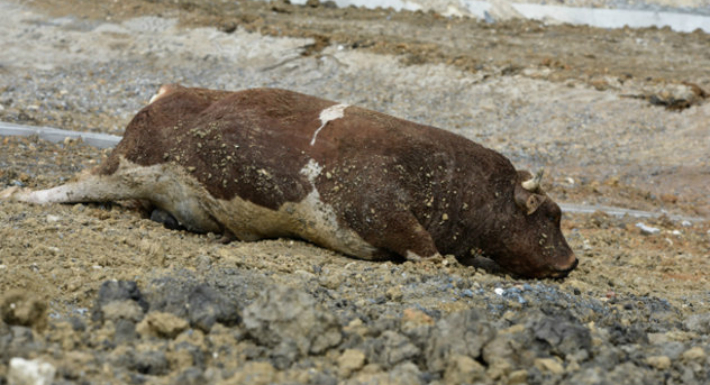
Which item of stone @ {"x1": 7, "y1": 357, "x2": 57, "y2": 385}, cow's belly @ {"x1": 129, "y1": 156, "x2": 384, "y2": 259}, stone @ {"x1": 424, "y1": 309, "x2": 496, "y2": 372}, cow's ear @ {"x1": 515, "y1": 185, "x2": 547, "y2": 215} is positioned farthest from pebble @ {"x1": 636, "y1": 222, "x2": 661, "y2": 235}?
stone @ {"x1": 7, "y1": 357, "x2": 57, "y2": 385}

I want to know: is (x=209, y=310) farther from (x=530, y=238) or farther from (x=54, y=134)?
(x=54, y=134)

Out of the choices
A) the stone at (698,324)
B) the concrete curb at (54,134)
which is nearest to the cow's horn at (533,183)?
the stone at (698,324)

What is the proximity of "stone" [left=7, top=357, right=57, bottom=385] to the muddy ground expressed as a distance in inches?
0.7

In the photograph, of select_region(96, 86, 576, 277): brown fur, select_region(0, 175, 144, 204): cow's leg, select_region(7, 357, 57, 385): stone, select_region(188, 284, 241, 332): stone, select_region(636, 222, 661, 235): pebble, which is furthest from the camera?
select_region(636, 222, 661, 235): pebble

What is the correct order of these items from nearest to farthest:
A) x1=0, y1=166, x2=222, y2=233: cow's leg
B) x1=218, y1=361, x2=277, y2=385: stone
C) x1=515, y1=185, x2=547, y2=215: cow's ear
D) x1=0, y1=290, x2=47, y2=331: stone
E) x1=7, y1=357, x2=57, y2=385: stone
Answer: x1=7, y1=357, x2=57, y2=385: stone
x1=218, y1=361, x2=277, y2=385: stone
x1=0, y1=290, x2=47, y2=331: stone
x1=515, y1=185, x2=547, y2=215: cow's ear
x1=0, y1=166, x2=222, y2=233: cow's leg

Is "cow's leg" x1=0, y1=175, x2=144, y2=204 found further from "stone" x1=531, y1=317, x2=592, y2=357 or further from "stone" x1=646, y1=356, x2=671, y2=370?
"stone" x1=646, y1=356, x2=671, y2=370

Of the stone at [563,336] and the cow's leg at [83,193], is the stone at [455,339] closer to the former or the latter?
the stone at [563,336]

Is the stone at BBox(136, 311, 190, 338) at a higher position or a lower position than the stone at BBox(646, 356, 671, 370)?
higher

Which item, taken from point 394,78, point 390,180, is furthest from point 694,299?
point 394,78

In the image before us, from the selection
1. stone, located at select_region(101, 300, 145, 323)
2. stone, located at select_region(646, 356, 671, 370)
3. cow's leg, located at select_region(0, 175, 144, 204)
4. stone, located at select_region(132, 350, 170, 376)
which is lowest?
cow's leg, located at select_region(0, 175, 144, 204)

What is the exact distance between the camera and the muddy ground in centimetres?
382

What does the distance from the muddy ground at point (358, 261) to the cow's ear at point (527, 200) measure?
593mm

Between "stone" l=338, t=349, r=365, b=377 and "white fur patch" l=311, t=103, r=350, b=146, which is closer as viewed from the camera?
"stone" l=338, t=349, r=365, b=377

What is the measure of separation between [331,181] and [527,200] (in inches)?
64.9
